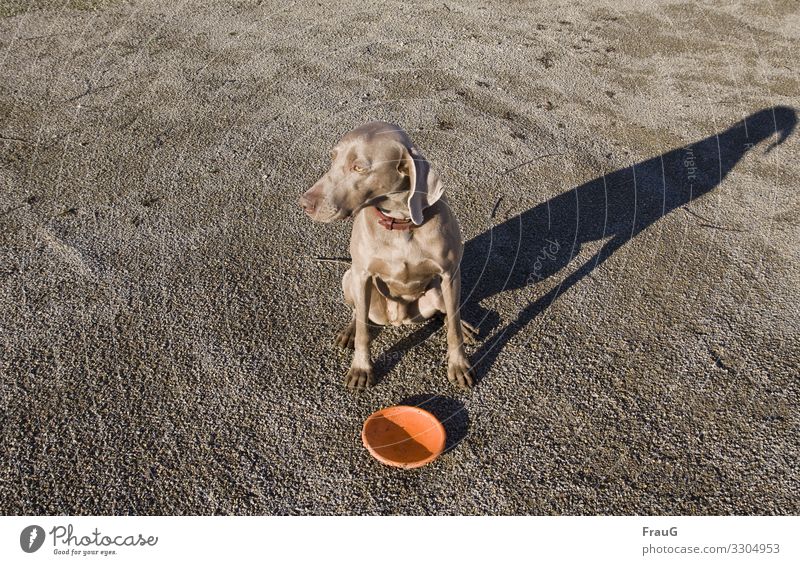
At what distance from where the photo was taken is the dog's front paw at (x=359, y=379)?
15.3 feet

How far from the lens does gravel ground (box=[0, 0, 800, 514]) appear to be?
164 inches

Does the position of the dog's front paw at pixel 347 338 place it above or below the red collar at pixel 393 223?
below

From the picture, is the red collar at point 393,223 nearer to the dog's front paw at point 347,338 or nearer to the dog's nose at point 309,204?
the dog's nose at point 309,204

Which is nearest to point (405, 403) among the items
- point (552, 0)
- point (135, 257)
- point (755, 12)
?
point (135, 257)

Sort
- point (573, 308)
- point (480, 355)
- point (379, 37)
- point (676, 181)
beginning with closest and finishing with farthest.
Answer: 1. point (480, 355)
2. point (573, 308)
3. point (676, 181)
4. point (379, 37)

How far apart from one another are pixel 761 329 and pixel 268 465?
413 cm

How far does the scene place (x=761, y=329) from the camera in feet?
17.1

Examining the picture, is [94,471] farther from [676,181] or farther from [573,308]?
[676,181]

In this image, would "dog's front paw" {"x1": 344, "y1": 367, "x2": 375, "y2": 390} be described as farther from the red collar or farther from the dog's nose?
the dog's nose

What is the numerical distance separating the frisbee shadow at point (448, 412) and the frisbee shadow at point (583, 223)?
0.36 m

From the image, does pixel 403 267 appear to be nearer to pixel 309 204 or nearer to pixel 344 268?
pixel 309 204

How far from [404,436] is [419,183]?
1.75 metres

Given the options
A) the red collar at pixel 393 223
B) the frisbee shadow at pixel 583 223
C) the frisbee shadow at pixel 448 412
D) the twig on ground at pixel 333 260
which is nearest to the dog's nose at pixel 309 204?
the red collar at pixel 393 223

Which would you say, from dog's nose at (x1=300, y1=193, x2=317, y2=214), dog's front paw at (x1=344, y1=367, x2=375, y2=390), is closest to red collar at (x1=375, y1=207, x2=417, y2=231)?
dog's nose at (x1=300, y1=193, x2=317, y2=214)
